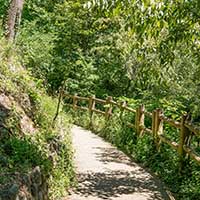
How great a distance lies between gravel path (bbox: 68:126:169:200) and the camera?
26.3ft

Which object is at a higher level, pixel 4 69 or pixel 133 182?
pixel 4 69

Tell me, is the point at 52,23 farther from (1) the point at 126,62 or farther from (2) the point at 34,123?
(2) the point at 34,123

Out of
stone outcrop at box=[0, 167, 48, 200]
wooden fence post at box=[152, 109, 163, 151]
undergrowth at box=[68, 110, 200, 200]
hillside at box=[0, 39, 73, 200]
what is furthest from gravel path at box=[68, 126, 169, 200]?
stone outcrop at box=[0, 167, 48, 200]

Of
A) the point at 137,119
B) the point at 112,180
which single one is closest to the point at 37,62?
the point at 137,119

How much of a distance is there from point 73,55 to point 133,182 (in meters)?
15.1

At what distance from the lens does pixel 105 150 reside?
12.5 m

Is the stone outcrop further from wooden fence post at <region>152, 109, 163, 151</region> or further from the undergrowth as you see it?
wooden fence post at <region>152, 109, 163, 151</region>

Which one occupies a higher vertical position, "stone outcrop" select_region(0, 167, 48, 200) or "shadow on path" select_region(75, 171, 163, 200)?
"stone outcrop" select_region(0, 167, 48, 200)

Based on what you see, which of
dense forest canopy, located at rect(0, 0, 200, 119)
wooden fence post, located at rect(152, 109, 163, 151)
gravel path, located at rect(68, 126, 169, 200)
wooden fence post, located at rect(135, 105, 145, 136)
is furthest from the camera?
dense forest canopy, located at rect(0, 0, 200, 119)

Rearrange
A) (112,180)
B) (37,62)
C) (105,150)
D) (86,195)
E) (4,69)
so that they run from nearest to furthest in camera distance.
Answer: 1. (86,195)
2. (4,69)
3. (112,180)
4. (105,150)
5. (37,62)

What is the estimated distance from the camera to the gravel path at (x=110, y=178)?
26.3 feet

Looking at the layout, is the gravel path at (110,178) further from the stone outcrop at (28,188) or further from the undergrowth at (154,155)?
the stone outcrop at (28,188)

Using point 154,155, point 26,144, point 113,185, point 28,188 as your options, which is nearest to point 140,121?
point 154,155

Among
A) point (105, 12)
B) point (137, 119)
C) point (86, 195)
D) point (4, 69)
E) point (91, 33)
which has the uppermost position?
point (91, 33)
